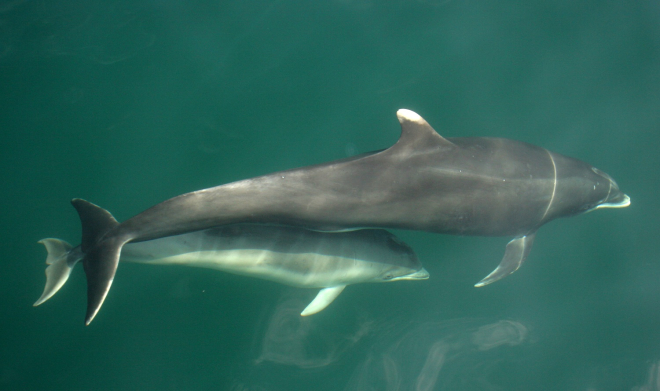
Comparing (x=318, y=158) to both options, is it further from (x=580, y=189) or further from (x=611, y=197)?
(x=611, y=197)

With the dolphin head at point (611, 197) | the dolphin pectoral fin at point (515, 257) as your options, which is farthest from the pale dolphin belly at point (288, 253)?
the dolphin head at point (611, 197)

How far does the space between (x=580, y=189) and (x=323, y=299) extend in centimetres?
576

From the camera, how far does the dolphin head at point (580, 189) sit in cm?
715

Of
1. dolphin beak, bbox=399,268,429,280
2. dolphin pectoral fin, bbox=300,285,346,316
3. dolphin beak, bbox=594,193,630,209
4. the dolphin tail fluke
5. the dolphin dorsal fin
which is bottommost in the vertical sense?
dolphin pectoral fin, bbox=300,285,346,316

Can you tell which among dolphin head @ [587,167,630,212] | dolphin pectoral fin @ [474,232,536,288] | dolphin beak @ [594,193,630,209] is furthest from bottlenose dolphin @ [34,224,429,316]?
dolphin beak @ [594,193,630,209]

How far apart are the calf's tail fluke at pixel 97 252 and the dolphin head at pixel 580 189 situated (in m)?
7.75

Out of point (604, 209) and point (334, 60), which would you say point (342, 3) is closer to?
point (334, 60)

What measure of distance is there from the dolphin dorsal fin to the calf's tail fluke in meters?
4.53

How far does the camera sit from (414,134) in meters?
5.85

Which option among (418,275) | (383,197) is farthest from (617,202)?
(383,197)

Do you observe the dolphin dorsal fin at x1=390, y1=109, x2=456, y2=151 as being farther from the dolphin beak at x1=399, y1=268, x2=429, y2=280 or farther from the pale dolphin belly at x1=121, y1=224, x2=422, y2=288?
the dolphin beak at x1=399, y1=268, x2=429, y2=280

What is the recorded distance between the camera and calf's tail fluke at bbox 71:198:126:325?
5086 mm

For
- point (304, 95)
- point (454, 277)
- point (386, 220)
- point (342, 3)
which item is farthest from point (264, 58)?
point (454, 277)

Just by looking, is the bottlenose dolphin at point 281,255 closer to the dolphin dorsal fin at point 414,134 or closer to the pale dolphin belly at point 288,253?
the pale dolphin belly at point 288,253
